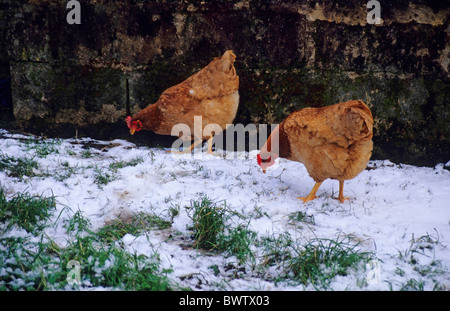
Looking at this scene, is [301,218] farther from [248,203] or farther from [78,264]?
[78,264]

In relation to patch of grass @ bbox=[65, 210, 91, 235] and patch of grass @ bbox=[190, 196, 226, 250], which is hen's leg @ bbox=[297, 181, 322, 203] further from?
patch of grass @ bbox=[65, 210, 91, 235]

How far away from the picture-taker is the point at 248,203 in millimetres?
2748

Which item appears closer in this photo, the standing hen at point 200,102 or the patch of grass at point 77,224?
the patch of grass at point 77,224

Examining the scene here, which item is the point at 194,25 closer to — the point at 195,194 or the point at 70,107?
the point at 70,107

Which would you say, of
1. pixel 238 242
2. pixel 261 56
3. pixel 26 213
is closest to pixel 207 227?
pixel 238 242

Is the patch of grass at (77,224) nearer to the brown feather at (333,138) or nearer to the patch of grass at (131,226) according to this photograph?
the patch of grass at (131,226)

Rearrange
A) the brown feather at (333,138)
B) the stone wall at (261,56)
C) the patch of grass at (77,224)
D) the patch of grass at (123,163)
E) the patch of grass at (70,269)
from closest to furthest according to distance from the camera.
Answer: the patch of grass at (70,269)
the patch of grass at (77,224)
the brown feather at (333,138)
the patch of grass at (123,163)
the stone wall at (261,56)

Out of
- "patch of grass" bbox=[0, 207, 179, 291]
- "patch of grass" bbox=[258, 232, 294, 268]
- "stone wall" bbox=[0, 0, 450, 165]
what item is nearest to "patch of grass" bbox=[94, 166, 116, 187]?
"patch of grass" bbox=[0, 207, 179, 291]

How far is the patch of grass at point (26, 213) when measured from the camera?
205cm

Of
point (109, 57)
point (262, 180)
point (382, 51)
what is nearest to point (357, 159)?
point (262, 180)

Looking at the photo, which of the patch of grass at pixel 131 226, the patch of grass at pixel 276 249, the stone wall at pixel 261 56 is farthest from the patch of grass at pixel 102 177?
the patch of grass at pixel 276 249

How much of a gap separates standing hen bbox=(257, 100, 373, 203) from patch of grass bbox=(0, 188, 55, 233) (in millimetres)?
1918

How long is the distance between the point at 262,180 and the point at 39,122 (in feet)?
9.10

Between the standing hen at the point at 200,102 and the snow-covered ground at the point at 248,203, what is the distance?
1.14 feet
